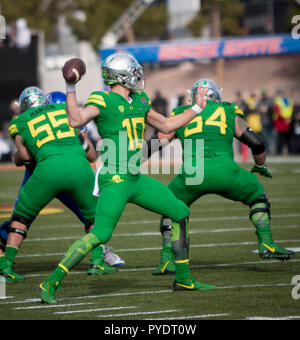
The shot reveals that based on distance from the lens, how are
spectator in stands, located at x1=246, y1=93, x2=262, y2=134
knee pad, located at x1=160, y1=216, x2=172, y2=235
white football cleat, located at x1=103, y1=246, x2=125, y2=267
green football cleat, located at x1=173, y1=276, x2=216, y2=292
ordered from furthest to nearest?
spectator in stands, located at x1=246, y1=93, x2=262, y2=134 < white football cleat, located at x1=103, y1=246, x2=125, y2=267 < knee pad, located at x1=160, y1=216, x2=172, y2=235 < green football cleat, located at x1=173, y1=276, x2=216, y2=292

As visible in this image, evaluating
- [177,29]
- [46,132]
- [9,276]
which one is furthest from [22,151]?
[177,29]

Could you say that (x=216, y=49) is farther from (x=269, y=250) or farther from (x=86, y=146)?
(x=269, y=250)

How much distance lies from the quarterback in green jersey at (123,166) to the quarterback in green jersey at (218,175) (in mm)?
900

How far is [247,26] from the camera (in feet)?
156

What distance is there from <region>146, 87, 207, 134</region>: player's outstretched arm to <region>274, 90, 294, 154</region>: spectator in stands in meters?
17.1

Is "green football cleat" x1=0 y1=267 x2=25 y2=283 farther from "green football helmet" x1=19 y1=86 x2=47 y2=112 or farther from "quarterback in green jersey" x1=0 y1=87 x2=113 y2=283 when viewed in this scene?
"green football helmet" x1=19 y1=86 x2=47 y2=112

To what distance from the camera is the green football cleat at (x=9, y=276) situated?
7480 millimetres

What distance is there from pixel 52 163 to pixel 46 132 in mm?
335

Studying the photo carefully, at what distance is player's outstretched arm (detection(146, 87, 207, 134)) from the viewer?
658 centimetres

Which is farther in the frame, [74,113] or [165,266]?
[165,266]

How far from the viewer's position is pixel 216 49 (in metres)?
27.5

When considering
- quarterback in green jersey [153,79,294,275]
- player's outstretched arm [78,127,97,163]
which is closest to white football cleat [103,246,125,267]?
quarterback in green jersey [153,79,294,275]

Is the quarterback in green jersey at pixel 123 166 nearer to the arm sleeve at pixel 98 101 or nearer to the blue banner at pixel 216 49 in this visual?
the arm sleeve at pixel 98 101
